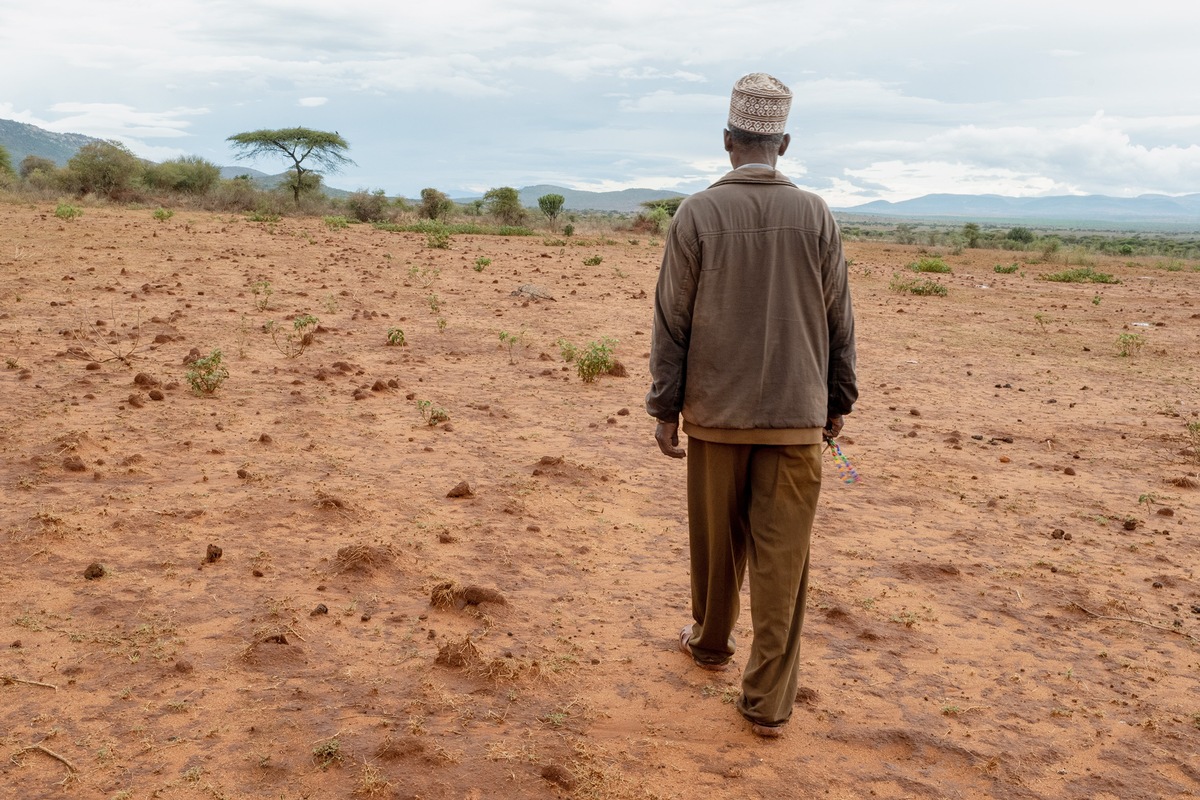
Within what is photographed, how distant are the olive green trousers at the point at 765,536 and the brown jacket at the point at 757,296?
0.13 metres

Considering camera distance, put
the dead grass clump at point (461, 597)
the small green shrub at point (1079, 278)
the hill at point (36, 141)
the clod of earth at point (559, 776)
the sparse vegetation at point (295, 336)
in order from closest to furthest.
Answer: the clod of earth at point (559, 776)
the dead grass clump at point (461, 597)
the sparse vegetation at point (295, 336)
the small green shrub at point (1079, 278)
the hill at point (36, 141)

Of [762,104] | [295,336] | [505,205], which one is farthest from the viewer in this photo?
[505,205]

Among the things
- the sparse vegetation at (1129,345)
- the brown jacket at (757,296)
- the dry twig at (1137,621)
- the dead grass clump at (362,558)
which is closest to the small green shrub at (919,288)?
the sparse vegetation at (1129,345)

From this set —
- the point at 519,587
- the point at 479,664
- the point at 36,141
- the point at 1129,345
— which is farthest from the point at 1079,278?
the point at 36,141

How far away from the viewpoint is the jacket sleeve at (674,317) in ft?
Result: 8.89

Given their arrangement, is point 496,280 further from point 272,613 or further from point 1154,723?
point 1154,723

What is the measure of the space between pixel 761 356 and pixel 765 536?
554mm

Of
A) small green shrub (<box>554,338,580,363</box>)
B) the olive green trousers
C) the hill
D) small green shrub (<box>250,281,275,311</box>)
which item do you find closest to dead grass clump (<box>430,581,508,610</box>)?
the olive green trousers

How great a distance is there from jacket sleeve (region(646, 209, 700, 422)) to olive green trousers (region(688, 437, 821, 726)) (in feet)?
0.66

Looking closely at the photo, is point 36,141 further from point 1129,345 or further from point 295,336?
point 1129,345

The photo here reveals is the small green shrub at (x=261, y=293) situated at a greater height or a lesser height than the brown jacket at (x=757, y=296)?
lesser

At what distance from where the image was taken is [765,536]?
2773mm

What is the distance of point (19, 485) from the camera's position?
14.9 ft

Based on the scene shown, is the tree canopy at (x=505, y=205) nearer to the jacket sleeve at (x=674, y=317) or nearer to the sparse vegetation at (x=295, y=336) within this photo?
the sparse vegetation at (x=295, y=336)
